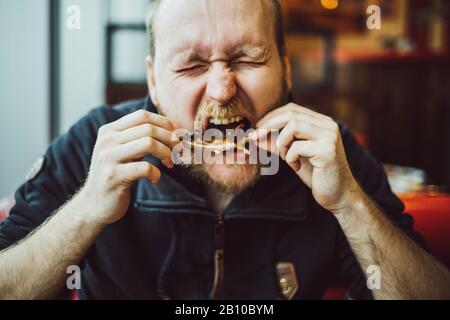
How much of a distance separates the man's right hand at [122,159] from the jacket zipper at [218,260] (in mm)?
248

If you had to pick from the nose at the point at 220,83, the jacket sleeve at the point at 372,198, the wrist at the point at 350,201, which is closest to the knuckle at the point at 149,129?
the nose at the point at 220,83

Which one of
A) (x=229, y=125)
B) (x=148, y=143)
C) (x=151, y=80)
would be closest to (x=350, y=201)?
(x=229, y=125)

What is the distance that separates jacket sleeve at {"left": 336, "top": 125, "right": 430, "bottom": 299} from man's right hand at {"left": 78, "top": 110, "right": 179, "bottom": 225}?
1.56ft

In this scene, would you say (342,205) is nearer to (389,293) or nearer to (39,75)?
(389,293)

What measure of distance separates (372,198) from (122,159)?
1.84 feet

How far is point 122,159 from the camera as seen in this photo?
0.79 m

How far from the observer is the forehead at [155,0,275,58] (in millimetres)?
866

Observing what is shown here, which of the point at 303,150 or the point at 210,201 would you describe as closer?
the point at 303,150

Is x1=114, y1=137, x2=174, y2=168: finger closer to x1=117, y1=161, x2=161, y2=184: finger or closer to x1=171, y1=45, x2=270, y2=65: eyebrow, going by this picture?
x1=117, y1=161, x2=161, y2=184: finger

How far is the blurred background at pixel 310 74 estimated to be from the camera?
6.77ft

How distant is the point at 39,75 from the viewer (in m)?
2.10

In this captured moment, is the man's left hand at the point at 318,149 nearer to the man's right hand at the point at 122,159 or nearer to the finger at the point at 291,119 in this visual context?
the finger at the point at 291,119

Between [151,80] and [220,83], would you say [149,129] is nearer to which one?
[220,83]

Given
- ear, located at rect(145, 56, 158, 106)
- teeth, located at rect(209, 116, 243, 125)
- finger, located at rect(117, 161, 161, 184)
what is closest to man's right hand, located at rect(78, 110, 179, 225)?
finger, located at rect(117, 161, 161, 184)
